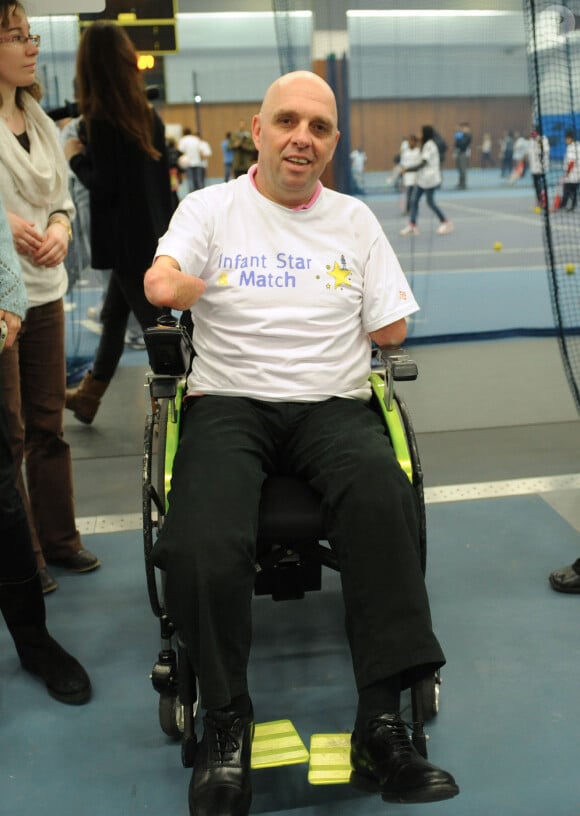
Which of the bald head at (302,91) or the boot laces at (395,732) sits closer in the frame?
the boot laces at (395,732)

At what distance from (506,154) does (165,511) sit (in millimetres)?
5450

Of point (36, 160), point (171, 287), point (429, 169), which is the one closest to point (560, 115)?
point (429, 169)

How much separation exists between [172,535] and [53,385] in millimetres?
931

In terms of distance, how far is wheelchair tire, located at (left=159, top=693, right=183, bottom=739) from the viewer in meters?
1.79

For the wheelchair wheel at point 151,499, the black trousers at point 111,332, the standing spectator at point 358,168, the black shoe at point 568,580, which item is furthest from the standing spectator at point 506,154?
the wheelchair wheel at point 151,499

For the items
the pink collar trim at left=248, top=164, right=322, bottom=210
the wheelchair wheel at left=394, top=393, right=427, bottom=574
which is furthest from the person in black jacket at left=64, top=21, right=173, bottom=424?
the wheelchair wheel at left=394, top=393, right=427, bottom=574

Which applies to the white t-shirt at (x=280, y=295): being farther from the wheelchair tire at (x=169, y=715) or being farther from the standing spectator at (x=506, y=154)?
the standing spectator at (x=506, y=154)

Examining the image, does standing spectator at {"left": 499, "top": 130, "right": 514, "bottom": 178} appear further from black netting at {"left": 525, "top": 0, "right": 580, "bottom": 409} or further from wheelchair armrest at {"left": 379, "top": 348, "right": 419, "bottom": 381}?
wheelchair armrest at {"left": 379, "top": 348, "right": 419, "bottom": 381}

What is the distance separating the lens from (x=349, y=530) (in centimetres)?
167

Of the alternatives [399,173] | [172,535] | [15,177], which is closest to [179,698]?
[172,535]

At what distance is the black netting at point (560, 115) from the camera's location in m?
3.20

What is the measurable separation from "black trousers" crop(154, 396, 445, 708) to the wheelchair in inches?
1.8

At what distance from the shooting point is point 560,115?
384cm


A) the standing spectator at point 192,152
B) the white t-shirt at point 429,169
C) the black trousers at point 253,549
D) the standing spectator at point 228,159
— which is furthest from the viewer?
the standing spectator at point 192,152
